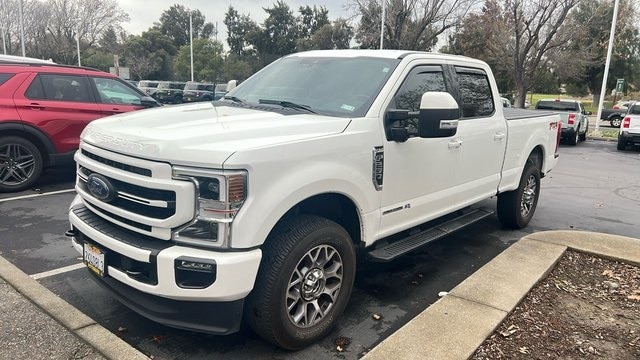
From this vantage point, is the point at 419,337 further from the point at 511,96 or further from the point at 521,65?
the point at 511,96

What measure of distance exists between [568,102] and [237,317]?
19.0m

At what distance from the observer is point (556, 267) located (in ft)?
15.8

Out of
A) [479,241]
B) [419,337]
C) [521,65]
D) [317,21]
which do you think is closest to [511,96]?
[521,65]

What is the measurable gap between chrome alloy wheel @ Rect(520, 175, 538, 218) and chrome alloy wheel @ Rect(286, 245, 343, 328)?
12.1 feet

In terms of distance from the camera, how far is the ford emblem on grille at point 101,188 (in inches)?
122

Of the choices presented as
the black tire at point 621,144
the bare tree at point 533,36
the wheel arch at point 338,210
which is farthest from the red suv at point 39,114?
the bare tree at point 533,36

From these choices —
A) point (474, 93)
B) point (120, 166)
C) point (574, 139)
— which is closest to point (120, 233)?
point (120, 166)

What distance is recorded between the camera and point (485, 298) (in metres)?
3.95

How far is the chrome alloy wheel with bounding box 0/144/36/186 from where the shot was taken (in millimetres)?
7253

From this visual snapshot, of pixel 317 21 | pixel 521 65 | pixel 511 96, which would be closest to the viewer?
pixel 521 65

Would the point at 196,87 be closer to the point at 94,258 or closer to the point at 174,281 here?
the point at 94,258

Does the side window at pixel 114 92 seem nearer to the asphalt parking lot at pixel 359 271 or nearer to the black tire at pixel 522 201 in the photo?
the asphalt parking lot at pixel 359 271

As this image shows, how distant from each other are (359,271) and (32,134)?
5494 millimetres

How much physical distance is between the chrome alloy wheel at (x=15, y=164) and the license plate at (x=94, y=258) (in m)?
4.89
